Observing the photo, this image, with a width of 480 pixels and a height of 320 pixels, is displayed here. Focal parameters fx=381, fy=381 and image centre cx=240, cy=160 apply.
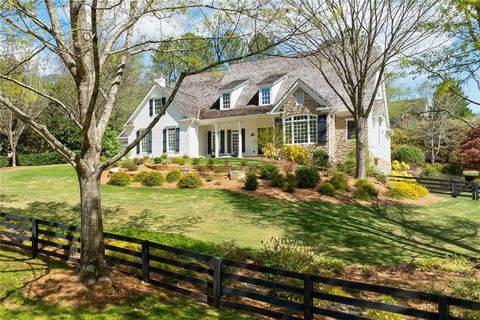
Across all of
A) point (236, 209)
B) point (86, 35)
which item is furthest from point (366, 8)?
point (86, 35)

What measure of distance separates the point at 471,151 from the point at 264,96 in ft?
61.1

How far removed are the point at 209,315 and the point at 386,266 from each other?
586 centimetres

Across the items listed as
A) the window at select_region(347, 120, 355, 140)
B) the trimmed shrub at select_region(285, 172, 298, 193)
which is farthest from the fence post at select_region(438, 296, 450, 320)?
the window at select_region(347, 120, 355, 140)

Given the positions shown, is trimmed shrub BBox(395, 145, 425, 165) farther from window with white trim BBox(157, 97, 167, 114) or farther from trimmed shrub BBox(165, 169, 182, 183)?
trimmed shrub BBox(165, 169, 182, 183)

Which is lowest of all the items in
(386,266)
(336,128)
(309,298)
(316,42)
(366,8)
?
(386,266)

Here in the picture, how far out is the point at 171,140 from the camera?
108ft

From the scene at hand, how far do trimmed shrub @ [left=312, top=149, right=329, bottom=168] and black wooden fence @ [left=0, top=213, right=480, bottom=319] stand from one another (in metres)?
16.7

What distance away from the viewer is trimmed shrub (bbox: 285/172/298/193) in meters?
18.6

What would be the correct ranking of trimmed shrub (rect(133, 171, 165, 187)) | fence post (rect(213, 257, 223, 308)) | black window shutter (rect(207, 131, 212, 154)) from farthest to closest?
1. black window shutter (rect(207, 131, 212, 154))
2. trimmed shrub (rect(133, 171, 165, 187))
3. fence post (rect(213, 257, 223, 308))

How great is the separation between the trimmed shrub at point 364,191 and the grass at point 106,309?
43.7ft

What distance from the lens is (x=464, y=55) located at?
34.8 feet

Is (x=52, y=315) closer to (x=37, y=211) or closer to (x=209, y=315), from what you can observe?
(x=209, y=315)

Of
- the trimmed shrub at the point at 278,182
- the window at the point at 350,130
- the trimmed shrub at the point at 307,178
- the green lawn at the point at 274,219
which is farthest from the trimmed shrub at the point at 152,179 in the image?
the window at the point at 350,130

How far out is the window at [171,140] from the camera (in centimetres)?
3291
